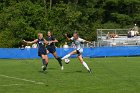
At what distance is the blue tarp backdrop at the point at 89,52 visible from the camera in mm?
42000

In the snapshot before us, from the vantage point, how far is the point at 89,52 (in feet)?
144

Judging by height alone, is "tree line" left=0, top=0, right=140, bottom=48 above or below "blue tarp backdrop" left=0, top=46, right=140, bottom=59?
above

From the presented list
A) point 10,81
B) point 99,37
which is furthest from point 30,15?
point 10,81

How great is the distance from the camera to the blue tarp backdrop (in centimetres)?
4200

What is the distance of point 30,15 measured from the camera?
5756 centimetres

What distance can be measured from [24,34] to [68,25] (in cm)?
754

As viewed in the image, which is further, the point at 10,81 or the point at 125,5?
the point at 125,5

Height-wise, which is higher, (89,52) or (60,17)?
(60,17)

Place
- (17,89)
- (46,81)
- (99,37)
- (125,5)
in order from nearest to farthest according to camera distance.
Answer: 1. (17,89)
2. (46,81)
3. (99,37)
4. (125,5)

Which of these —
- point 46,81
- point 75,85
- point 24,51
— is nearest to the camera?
point 75,85

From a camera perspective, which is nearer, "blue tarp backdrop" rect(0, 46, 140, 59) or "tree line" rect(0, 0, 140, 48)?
"blue tarp backdrop" rect(0, 46, 140, 59)

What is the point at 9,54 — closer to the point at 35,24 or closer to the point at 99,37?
the point at 99,37

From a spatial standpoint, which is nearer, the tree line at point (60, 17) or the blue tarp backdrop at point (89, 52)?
the blue tarp backdrop at point (89, 52)

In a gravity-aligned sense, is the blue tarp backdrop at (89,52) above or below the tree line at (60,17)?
below
